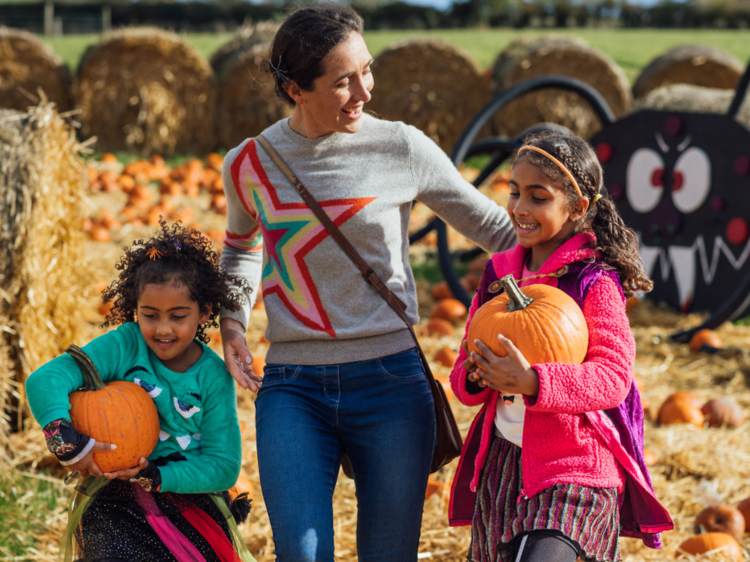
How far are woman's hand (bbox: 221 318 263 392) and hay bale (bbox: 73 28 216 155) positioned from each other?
10.1m

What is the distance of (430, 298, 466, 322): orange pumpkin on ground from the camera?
5.46 meters

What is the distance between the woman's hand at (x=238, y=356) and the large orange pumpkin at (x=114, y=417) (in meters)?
0.24

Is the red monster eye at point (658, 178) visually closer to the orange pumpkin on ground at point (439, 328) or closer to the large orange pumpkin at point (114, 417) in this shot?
the orange pumpkin on ground at point (439, 328)

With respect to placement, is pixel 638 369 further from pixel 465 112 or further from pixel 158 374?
pixel 465 112

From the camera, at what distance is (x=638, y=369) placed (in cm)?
472

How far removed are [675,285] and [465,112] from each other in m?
6.74

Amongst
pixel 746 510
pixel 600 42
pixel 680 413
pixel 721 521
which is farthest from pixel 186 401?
pixel 600 42

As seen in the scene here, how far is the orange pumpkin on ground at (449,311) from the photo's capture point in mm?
5457

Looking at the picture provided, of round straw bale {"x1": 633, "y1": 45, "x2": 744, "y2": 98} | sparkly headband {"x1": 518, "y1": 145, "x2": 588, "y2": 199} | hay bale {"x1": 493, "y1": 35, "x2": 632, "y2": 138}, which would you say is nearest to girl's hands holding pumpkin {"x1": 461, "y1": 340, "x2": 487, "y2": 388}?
sparkly headband {"x1": 518, "y1": 145, "x2": 588, "y2": 199}

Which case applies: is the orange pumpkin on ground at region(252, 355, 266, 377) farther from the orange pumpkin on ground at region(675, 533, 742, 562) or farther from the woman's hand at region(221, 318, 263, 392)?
the orange pumpkin on ground at region(675, 533, 742, 562)

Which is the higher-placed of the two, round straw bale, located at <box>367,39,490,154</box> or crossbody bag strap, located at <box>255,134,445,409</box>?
round straw bale, located at <box>367,39,490,154</box>

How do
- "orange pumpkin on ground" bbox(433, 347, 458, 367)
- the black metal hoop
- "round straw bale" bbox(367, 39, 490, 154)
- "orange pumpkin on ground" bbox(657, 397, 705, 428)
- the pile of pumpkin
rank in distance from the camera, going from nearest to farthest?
"orange pumpkin on ground" bbox(657, 397, 705, 428), "orange pumpkin on ground" bbox(433, 347, 458, 367), the black metal hoop, the pile of pumpkin, "round straw bale" bbox(367, 39, 490, 154)

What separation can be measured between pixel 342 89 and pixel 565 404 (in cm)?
100

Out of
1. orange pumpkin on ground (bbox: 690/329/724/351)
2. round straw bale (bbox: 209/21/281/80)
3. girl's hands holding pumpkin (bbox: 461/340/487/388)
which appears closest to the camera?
girl's hands holding pumpkin (bbox: 461/340/487/388)
